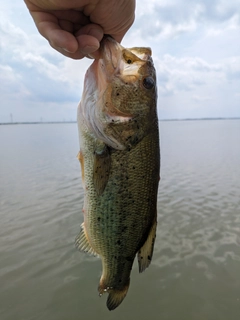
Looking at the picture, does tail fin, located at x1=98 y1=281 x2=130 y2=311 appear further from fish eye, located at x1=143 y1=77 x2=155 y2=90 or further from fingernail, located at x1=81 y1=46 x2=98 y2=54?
fingernail, located at x1=81 y1=46 x2=98 y2=54

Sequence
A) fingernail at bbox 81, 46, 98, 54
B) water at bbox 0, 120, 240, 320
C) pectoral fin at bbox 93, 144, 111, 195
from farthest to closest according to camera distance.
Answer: water at bbox 0, 120, 240, 320 < pectoral fin at bbox 93, 144, 111, 195 < fingernail at bbox 81, 46, 98, 54

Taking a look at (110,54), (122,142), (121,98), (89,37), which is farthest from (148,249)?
(89,37)

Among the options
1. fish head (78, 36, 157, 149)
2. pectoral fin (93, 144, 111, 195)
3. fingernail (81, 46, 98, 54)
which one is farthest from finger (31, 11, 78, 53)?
pectoral fin (93, 144, 111, 195)

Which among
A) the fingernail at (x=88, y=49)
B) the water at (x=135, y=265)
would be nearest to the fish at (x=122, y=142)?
the fingernail at (x=88, y=49)

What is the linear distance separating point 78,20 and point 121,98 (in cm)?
69

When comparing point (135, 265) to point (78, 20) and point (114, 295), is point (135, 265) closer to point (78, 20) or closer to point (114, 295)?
point (114, 295)

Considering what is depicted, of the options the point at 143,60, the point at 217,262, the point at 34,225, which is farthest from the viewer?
the point at 34,225

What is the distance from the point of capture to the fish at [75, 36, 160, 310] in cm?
234

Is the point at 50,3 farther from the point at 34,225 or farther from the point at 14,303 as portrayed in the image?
the point at 34,225

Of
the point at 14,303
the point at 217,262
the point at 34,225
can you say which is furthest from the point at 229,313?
the point at 34,225

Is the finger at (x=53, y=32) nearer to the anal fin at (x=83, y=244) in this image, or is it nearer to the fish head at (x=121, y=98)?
the fish head at (x=121, y=98)

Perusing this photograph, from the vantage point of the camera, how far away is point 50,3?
177cm

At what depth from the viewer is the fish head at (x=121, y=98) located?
2.33m

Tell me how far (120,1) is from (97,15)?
19 cm
